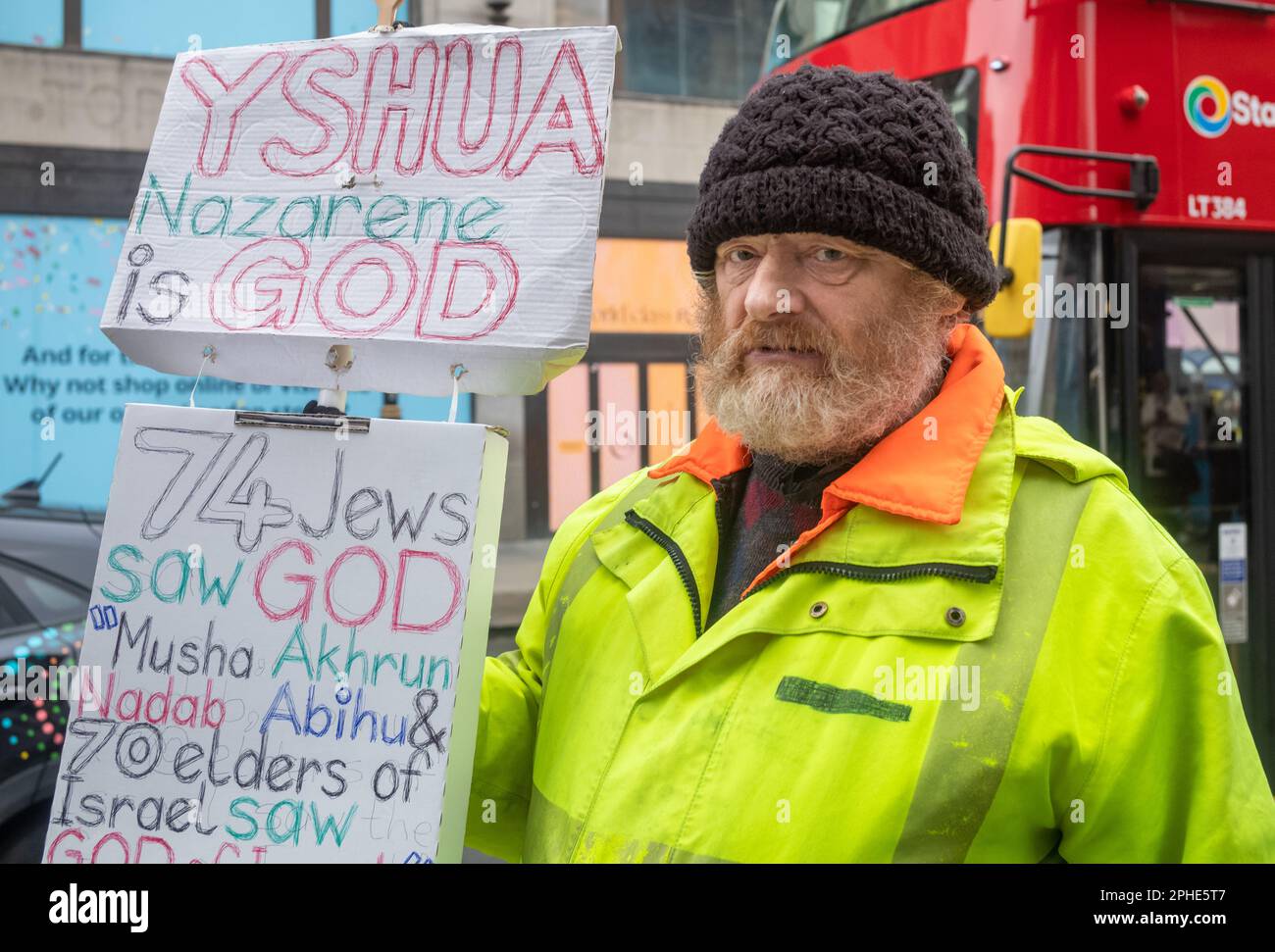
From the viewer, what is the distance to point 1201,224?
3783mm

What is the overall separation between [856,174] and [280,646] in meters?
1.10

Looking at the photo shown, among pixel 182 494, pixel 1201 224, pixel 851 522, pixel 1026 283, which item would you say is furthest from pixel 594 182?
pixel 1201 224

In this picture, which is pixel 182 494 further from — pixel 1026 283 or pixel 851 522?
pixel 1026 283

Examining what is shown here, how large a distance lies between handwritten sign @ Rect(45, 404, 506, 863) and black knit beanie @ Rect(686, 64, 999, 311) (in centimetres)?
56

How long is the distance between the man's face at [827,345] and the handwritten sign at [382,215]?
28 centimetres

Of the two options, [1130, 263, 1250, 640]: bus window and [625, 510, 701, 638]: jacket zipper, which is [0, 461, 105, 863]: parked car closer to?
[625, 510, 701, 638]: jacket zipper

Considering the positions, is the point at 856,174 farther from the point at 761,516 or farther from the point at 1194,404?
the point at 1194,404

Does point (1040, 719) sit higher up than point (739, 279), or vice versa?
point (739, 279)

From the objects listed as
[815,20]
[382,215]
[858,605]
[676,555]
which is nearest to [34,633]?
[382,215]

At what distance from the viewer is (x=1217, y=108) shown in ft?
12.5

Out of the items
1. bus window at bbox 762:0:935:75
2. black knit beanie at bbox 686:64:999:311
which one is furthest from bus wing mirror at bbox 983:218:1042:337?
black knit beanie at bbox 686:64:999:311

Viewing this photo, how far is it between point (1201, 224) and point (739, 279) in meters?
2.63
